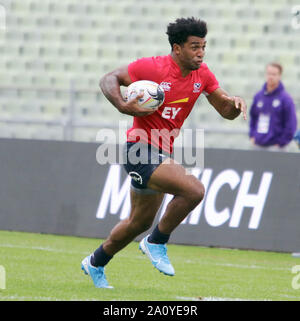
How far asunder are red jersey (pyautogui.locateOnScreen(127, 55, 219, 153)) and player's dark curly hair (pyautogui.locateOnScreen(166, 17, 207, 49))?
0.22m

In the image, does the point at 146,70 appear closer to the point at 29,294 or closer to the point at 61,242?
the point at 29,294

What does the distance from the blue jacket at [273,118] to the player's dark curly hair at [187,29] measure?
5758 mm

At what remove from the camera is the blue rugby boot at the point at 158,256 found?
A: 307 inches

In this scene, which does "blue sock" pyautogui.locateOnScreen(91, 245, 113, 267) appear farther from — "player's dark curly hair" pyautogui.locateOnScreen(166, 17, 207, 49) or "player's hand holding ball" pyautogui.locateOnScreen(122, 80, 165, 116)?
"player's dark curly hair" pyautogui.locateOnScreen(166, 17, 207, 49)

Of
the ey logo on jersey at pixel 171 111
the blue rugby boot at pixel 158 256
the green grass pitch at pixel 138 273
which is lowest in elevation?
the green grass pitch at pixel 138 273

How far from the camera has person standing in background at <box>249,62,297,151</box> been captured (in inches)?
533

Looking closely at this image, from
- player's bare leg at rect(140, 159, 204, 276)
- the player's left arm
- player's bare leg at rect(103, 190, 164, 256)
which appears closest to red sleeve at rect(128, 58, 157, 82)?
the player's left arm

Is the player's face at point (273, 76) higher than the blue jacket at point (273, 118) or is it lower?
higher

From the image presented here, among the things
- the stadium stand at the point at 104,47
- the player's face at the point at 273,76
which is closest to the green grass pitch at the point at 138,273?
the player's face at the point at 273,76

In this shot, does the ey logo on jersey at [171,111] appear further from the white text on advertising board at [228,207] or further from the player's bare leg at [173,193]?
the white text on advertising board at [228,207]

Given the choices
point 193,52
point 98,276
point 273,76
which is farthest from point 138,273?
point 273,76

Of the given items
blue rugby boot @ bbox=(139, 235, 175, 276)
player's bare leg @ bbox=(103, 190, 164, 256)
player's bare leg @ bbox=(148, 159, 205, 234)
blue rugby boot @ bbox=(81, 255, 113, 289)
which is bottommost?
blue rugby boot @ bbox=(81, 255, 113, 289)

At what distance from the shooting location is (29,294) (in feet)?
24.6
